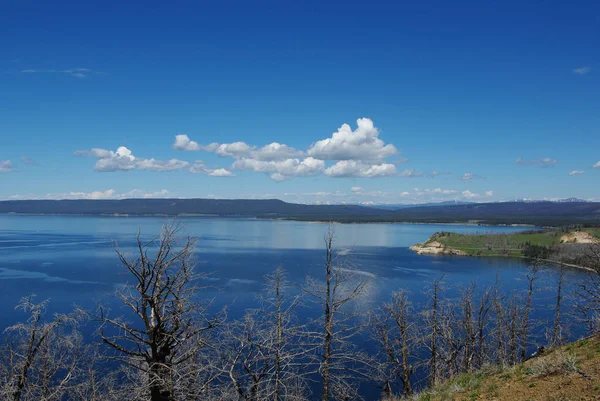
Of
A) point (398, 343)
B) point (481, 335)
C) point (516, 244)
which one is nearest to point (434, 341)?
point (398, 343)

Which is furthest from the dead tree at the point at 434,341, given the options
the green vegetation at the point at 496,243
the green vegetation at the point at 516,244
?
the green vegetation at the point at 496,243

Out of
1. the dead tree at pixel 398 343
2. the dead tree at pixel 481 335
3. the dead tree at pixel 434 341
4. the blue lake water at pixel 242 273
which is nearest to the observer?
the dead tree at pixel 398 343

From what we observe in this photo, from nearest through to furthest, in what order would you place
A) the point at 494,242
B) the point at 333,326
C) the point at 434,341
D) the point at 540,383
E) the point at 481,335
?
the point at 540,383 → the point at 333,326 → the point at 434,341 → the point at 481,335 → the point at 494,242

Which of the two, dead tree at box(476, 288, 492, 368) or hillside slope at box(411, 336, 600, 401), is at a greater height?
hillside slope at box(411, 336, 600, 401)

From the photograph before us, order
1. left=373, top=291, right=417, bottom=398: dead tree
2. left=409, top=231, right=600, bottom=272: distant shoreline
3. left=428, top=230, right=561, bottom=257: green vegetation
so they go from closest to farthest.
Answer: left=373, top=291, right=417, bottom=398: dead tree → left=409, top=231, right=600, bottom=272: distant shoreline → left=428, top=230, right=561, bottom=257: green vegetation

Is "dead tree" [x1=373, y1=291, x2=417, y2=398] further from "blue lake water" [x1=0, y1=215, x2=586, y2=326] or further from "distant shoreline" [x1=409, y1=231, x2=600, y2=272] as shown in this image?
"distant shoreline" [x1=409, y1=231, x2=600, y2=272]

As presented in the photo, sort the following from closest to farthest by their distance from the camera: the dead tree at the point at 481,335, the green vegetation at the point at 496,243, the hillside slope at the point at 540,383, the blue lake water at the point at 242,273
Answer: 1. the hillside slope at the point at 540,383
2. the dead tree at the point at 481,335
3. the blue lake water at the point at 242,273
4. the green vegetation at the point at 496,243

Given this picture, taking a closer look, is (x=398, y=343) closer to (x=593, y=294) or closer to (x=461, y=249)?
(x=593, y=294)

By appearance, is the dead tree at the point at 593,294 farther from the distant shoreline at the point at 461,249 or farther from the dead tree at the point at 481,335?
the distant shoreline at the point at 461,249

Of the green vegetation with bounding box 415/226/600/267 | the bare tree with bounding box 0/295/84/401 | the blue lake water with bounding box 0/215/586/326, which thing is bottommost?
the blue lake water with bounding box 0/215/586/326

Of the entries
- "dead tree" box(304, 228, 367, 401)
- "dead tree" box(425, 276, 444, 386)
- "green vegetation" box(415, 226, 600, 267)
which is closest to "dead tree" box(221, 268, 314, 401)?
"dead tree" box(304, 228, 367, 401)

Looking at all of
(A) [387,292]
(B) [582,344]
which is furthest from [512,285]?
(B) [582,344]

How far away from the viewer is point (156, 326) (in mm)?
10156

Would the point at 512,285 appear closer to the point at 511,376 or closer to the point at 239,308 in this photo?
the point at 239,308
